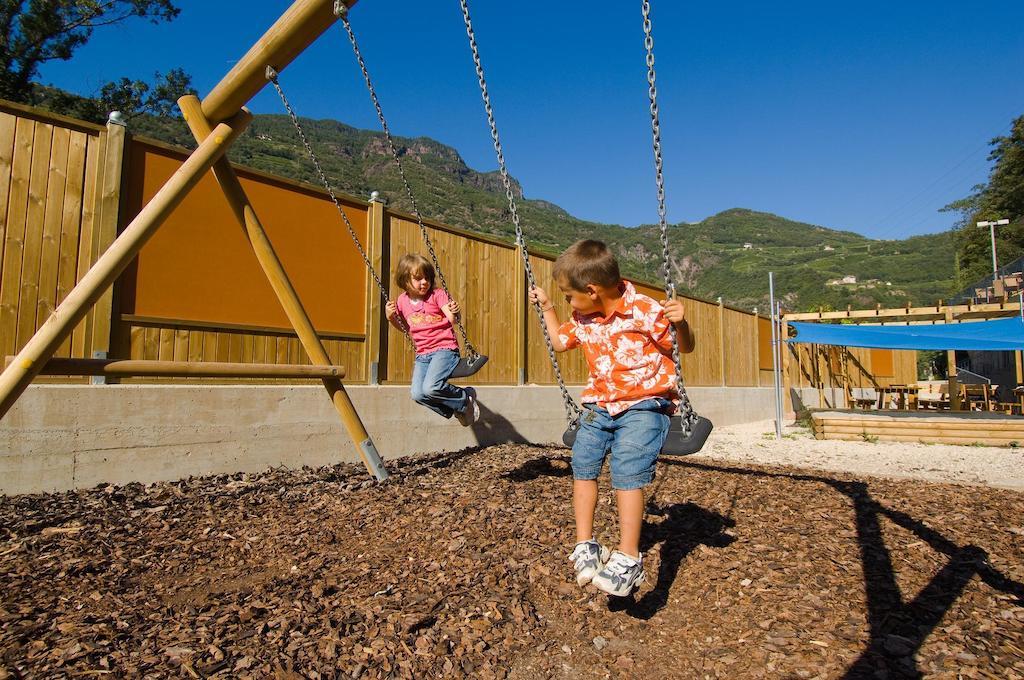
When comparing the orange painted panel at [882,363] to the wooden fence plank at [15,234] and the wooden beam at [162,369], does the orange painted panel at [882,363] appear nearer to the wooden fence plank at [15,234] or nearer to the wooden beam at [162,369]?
the wooden beam at [162,369]

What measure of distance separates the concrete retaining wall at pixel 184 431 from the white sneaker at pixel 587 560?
3.11 meters

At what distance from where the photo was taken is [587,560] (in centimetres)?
251

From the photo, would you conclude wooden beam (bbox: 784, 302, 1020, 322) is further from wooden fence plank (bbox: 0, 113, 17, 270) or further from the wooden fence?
wooden fence plank (bbox: 0, 113, 17, 270)

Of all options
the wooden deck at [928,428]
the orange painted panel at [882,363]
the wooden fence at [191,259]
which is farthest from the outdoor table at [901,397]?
the wooden fence at [191,259]

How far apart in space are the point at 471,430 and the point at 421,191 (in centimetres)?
6147

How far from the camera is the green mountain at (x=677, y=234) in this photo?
60.5 m

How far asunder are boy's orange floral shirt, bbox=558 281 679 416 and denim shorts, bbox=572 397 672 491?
0.16 feet

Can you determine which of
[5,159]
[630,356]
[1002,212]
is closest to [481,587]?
[630,356]

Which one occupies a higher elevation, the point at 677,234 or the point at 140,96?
the point at 677,234

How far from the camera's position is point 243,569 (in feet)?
9.18

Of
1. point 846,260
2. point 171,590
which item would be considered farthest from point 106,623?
point 846,260

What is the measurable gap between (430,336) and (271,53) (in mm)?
2288

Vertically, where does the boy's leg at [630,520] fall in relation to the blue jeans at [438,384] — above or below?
below

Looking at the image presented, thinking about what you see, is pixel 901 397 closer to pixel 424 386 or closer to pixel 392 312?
pixel 424 386
